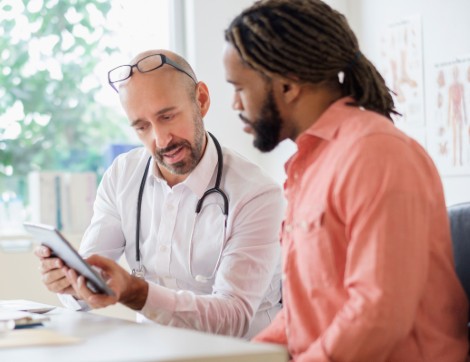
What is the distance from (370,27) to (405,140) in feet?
7.04

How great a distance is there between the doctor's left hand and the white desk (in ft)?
0.73

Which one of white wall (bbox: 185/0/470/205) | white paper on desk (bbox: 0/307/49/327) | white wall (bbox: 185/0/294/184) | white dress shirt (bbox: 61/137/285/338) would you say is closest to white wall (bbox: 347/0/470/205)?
white wall (bbox: 185/0/470/205)

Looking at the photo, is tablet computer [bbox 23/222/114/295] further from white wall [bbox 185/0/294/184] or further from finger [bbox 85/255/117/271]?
white wall [bbox 185/0/294/184]

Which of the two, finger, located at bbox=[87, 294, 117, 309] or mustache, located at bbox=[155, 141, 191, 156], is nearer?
finger, located at bbox=[87, 294, 117, 309]

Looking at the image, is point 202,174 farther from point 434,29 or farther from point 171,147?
point 434,29

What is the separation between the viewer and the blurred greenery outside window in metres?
3.70

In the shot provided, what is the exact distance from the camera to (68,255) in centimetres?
168

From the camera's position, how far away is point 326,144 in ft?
5.00

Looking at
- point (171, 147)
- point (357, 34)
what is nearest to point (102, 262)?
point (171, 147)

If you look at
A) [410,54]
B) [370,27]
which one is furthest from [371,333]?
[370,27]

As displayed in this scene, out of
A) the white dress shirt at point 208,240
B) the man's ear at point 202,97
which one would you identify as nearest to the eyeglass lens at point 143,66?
the man's ear at point 202,97

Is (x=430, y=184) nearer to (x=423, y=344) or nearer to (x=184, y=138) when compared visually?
(x=423, y=344)

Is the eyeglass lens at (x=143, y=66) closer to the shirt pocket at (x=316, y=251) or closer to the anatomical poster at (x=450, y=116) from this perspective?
the shirt pocket at (x=316, y=251)

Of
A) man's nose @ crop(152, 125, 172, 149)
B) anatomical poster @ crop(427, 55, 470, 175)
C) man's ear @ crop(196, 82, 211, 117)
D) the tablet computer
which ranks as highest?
man's ear @ crop(196, 82, 211, 117)
